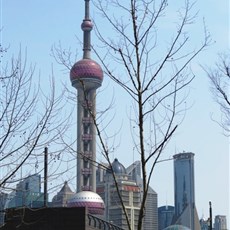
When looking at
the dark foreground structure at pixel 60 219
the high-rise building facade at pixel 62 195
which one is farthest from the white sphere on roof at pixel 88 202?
the dark foreground structure at pixel 60 219

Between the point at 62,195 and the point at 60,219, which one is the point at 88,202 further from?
the point at 62,195

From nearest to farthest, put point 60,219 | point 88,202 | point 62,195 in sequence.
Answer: point 62,195, point 60,219, point 88,202

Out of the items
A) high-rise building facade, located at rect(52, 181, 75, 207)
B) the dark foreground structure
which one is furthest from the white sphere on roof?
the dark foreground structure

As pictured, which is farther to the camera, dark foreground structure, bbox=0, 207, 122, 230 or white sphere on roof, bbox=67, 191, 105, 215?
white sphere on roof, bbox=67, 191, 105, 215

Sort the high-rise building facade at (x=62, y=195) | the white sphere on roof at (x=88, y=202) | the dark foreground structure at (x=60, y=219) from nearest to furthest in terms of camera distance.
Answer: the high-rise building facade at (x=62, y=195)
the dark foreground structure at (x=60, y=219)
the white sphere on roof at (x=88, y=202)

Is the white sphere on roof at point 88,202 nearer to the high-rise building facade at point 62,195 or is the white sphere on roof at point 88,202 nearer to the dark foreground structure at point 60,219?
the high-rise building facade at point 62,195

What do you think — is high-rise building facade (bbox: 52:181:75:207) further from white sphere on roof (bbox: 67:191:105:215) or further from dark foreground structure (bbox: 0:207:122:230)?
white sphere on roof (bbox: 67:191:105:215)

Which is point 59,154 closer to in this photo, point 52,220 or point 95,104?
point 95,104

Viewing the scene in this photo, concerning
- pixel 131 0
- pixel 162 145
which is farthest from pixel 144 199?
pixel 131 0

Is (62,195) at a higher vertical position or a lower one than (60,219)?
higher

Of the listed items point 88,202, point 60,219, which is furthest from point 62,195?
point 88,202

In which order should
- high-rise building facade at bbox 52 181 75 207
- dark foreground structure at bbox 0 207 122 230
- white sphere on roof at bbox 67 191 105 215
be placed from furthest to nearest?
white sphere on roof at bbox 67 191 105 215 < dark foreground structure at bbox 0 207 122 230 < high-rise building facade at bbox 52 181 75 207

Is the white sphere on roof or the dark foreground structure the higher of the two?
the white sphere on roof

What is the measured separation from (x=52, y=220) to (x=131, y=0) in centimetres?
3213
